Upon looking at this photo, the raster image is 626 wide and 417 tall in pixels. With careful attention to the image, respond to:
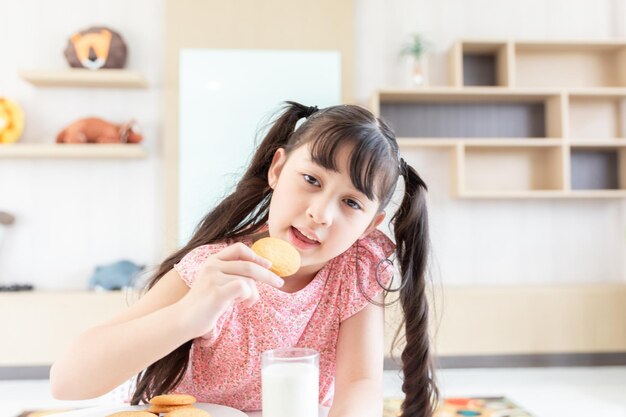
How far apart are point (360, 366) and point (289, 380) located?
0.36m

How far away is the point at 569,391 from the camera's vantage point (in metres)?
3.16

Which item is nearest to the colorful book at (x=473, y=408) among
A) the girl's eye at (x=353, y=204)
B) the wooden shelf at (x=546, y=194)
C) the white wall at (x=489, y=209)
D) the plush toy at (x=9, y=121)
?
→ the white wall at (x=489, y=209)

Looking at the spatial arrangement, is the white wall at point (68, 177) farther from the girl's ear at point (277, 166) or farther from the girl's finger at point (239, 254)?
the girl's finger at point (239, 254)

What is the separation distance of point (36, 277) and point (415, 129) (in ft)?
8.45

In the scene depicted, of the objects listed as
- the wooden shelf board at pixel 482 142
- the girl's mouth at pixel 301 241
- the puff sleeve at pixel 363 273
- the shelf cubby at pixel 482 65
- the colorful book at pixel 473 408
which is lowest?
the colorful book at pixel 473 408

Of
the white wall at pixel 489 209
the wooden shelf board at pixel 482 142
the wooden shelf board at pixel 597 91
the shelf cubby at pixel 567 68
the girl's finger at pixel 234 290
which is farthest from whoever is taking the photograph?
the shelf cubby at pixel 567 68

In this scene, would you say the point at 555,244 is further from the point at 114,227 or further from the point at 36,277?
the point at 36,277

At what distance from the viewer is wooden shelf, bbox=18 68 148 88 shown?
3613 millimetres

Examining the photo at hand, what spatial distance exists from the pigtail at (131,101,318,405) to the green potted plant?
8.66 feet

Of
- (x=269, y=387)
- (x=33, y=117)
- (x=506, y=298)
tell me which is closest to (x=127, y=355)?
(x=269, y=387)

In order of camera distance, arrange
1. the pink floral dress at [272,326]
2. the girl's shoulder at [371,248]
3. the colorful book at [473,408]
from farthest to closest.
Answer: the colorful book at [473,408], the girl's shoulder at [371,248], the pink floral dress at [272,326]

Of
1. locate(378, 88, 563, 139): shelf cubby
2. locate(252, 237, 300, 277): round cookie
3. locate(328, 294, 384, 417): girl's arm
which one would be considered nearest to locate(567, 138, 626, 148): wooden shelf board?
locate(378, 88, 563, 139): shelf cubby

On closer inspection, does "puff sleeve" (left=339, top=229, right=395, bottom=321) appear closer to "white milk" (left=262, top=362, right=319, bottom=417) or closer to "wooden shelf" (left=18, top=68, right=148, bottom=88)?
"white milk" (left=262, top=362, right=319, bottom=417)

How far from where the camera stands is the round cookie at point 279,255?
3.10ft
